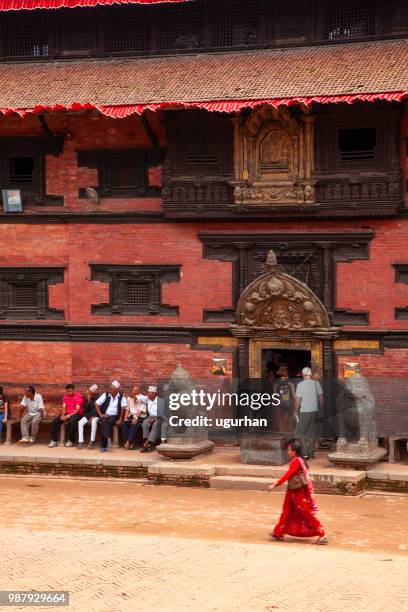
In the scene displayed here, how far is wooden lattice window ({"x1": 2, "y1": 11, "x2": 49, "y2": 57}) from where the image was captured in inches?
1146

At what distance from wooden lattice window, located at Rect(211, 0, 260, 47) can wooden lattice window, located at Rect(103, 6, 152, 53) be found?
159cm

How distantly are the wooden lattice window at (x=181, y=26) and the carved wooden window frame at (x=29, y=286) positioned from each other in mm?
5671

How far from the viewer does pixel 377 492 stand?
909 inches

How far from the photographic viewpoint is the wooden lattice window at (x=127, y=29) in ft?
93.5

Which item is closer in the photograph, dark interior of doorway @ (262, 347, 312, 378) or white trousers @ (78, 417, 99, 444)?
white trousers @ (78, 417, 99, 444)

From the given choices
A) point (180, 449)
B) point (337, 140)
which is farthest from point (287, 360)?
point (337, 140)

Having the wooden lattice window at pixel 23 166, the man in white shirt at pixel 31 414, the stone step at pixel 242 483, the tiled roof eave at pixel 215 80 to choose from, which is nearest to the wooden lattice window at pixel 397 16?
the tiled roof eave at pixel 215 80

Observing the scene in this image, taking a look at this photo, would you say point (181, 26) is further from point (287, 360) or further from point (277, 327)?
point (287, 360)

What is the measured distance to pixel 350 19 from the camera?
26922mm

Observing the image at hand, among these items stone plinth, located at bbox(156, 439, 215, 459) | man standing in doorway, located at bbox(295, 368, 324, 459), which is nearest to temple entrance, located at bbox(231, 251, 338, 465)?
man standing in doorway, located at bbox(295, 368, 324, 459)

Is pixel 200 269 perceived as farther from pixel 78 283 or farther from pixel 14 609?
pixel 14 609

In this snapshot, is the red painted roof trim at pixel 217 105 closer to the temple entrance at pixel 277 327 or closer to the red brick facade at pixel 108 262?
the red brick facade at pixel 108 262

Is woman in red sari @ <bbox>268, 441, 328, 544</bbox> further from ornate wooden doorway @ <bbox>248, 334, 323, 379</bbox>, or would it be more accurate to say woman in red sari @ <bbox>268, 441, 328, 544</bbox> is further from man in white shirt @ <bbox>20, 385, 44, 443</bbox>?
man in white shirt @ <bbox>20, 385, 44, 443</bbox>

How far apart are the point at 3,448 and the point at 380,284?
867 centimetres
